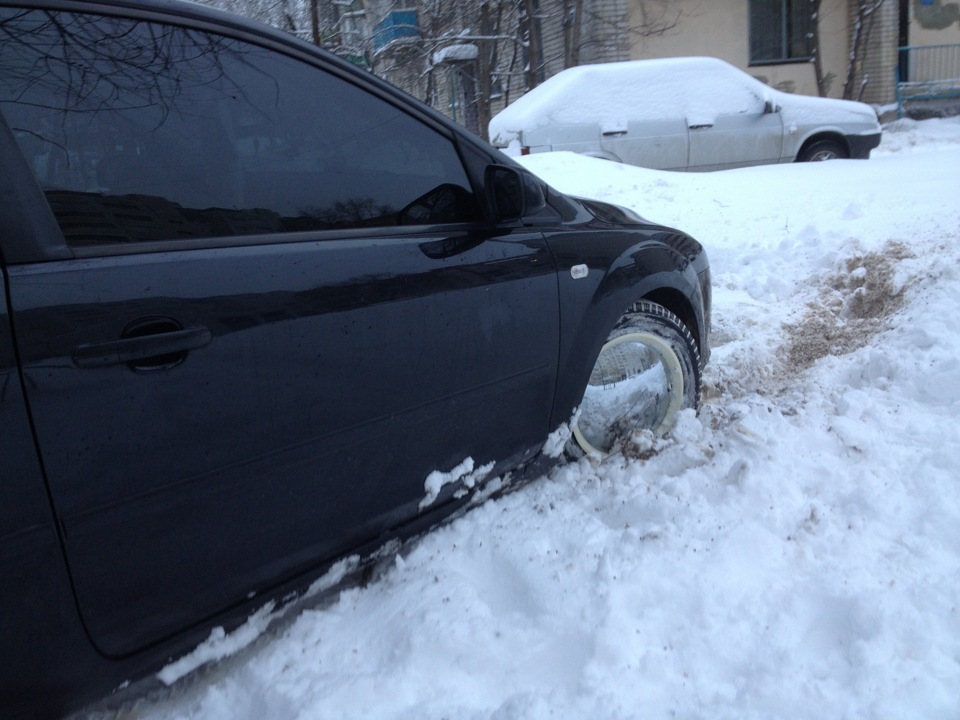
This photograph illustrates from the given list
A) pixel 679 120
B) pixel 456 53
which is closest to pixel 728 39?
pixel 456 53

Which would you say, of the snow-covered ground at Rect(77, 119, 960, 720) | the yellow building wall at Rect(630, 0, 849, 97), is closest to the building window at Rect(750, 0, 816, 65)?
the yellow building wall at Rect(630, 0, 849, 97)

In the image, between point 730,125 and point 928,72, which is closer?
point 730,125

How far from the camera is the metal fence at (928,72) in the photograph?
61.8 feet

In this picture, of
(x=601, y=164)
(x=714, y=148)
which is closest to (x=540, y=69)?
(x=714, y=148)

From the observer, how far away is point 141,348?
170 cm

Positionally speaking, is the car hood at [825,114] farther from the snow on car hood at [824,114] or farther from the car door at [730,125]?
the car door at [730,125]

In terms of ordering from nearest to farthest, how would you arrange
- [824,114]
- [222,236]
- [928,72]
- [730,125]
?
[222,236], [730,125], [824,114], [928,72]

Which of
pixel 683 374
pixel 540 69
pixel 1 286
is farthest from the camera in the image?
pixel 540 69

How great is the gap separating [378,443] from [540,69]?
16536 mm

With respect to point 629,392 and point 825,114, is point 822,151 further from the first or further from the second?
point 629,392

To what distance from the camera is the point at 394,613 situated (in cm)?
239

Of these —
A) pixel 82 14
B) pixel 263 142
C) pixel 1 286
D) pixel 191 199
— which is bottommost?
pixel 1 286

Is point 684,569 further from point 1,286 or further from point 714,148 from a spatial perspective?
point 714,148

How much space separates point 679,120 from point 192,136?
9.28 m
